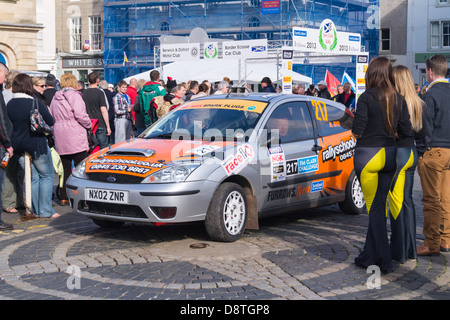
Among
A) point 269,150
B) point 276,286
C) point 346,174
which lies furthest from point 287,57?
point 276,286

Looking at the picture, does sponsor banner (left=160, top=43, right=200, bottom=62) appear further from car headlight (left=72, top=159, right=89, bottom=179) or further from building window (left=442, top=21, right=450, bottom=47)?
building window (left=442, top=21, right=450, bottom=47)

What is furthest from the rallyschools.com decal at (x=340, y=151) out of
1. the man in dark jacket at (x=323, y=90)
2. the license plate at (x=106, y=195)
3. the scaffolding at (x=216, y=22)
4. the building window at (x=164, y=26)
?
the building window at (x=164, y=26)

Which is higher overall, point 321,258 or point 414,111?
point 414,111

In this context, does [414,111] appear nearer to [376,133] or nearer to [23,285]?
[376,133]

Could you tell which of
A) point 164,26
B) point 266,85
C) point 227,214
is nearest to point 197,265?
point 227,214

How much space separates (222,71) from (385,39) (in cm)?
2966

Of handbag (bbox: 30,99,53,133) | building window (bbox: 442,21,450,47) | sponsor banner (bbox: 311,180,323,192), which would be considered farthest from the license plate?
building window (bbox: 442,21,450,47)

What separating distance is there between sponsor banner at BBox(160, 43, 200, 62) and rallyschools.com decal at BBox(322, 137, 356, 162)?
1939 cm

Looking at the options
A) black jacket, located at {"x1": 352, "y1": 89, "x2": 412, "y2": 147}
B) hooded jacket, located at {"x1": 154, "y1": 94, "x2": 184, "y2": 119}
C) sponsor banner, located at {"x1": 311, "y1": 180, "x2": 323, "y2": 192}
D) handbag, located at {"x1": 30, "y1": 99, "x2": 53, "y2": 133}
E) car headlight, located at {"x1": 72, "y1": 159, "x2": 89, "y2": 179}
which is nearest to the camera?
black jacket, located at {"x1": 352, "y1": 89, "x2": 412, "y2": 147}

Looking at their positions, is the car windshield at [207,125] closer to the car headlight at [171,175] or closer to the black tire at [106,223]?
the car headlight at [171,175]

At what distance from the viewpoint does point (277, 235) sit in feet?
25.0

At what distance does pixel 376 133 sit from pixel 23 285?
10.8 ft

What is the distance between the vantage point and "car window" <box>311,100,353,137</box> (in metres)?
8.58

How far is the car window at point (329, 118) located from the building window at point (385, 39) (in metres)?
44.5
